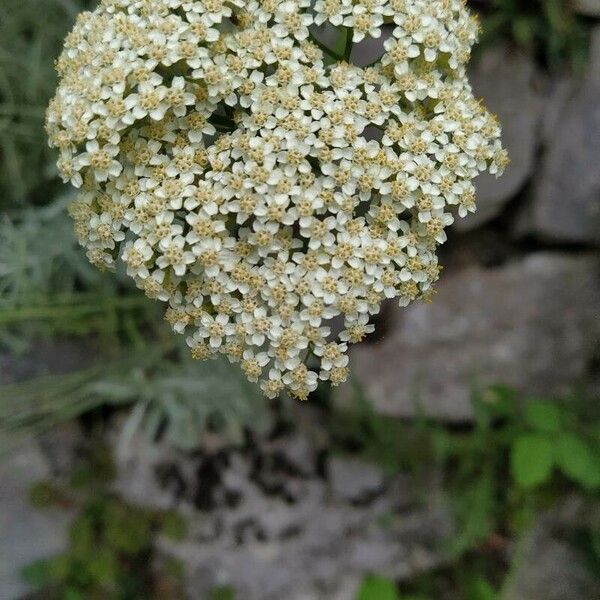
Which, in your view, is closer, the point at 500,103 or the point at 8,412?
the point at 8,412

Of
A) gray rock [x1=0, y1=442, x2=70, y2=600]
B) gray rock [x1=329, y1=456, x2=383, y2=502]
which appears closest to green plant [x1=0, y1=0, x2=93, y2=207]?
gray rock [x1=0, y1=442, x2=70, y2=600]

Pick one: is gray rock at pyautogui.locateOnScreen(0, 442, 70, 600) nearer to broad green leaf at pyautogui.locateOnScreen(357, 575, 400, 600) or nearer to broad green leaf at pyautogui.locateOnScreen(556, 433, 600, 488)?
broad green leaf at pyautogui.locateOnScreen(357, 575, 400, 600)

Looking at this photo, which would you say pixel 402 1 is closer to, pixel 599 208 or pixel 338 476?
pixel 599 208

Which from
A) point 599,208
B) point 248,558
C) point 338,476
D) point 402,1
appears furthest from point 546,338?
point 402,1

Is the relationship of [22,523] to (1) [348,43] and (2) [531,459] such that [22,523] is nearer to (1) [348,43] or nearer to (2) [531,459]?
(2) [531,459]

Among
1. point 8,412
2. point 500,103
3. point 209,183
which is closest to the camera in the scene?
point 209,183

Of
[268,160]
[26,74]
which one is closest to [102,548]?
[26,74]

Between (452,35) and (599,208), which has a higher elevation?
(452,35)
